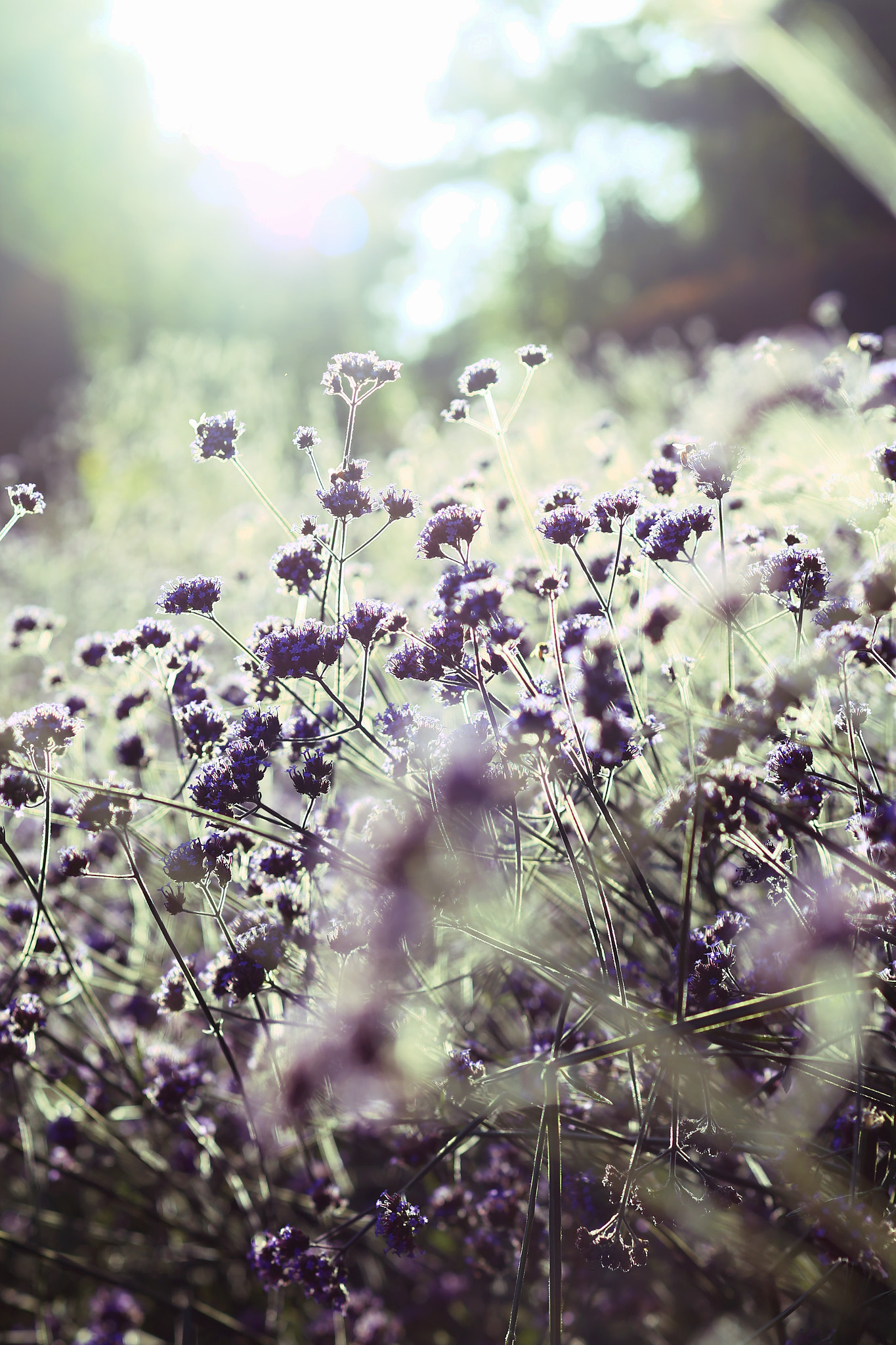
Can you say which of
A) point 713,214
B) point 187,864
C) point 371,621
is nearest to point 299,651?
point 371,621

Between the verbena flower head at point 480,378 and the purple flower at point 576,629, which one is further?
the verbena flower head at point 480,378

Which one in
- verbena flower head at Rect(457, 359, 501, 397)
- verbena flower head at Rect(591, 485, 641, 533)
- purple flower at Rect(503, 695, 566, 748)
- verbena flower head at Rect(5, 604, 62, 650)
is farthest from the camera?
verbena flower head at Rect(5, 604, 62, 650)

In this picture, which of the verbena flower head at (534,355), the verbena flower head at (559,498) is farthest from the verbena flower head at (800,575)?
the verbena flower head at (534,355)

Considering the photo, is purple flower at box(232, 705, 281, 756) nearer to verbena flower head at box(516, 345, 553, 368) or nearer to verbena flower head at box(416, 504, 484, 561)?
verbena flower head at box(416, 504, 484, 561)

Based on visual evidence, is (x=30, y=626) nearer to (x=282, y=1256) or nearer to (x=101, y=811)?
(x=101, y=811)

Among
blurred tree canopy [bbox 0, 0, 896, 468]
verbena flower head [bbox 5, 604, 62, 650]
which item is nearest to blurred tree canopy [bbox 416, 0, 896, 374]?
blurred tree canopy [bbox 0, 0, 896, 468]

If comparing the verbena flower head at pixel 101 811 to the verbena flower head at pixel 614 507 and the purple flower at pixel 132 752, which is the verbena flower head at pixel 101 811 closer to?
the purple flower at pixel 132 752

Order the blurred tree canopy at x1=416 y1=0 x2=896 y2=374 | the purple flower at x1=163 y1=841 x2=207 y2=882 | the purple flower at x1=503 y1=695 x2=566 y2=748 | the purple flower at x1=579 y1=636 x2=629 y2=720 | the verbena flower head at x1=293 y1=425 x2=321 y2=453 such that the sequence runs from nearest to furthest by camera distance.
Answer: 1. the purple flower at x1=579 y1=636 x2=629 y2=720
2. the purple flower at x1=503 y1=695 x2=566 y2=748
3. the purple flower at x1=163 y1=841 x2=207 y2=882
4. the verbena flower head at x1=293 y1=425 x2=321 y2=453
5. the blurred tree canopy at x1=416 y1=0 x2=896 y2=374
